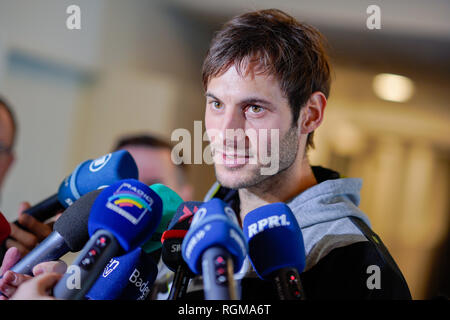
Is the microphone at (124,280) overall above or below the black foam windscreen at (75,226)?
below

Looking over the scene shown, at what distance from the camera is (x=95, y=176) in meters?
0.89

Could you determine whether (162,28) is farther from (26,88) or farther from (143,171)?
(143,171)

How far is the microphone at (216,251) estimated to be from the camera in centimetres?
53

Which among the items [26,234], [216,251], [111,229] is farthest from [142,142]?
[216,251]

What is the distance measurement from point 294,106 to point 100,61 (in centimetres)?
247

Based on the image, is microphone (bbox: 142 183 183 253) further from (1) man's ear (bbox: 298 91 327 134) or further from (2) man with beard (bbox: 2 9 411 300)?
(1) man's ear (bbox: 298 91 327 134)

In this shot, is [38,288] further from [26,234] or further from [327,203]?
[327,203]

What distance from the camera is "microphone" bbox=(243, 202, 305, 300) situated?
2.04 ft

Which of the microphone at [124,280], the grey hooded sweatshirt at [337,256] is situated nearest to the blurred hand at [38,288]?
the microphone at [124,280]

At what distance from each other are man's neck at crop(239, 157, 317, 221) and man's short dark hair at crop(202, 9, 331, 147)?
0.42ft

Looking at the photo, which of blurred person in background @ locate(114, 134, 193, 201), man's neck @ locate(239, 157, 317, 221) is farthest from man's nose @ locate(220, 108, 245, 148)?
blurred person in background @ locate(114, 134, 193, 201)

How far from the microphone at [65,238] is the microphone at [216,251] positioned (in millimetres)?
225

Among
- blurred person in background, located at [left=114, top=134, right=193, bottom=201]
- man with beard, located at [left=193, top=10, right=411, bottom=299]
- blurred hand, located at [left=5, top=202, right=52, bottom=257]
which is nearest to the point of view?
man with beard, located at [left=193, top=10, right=411, bottom=299]

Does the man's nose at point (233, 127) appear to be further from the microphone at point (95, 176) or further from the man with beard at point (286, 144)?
the microphone at point (95, 176)
